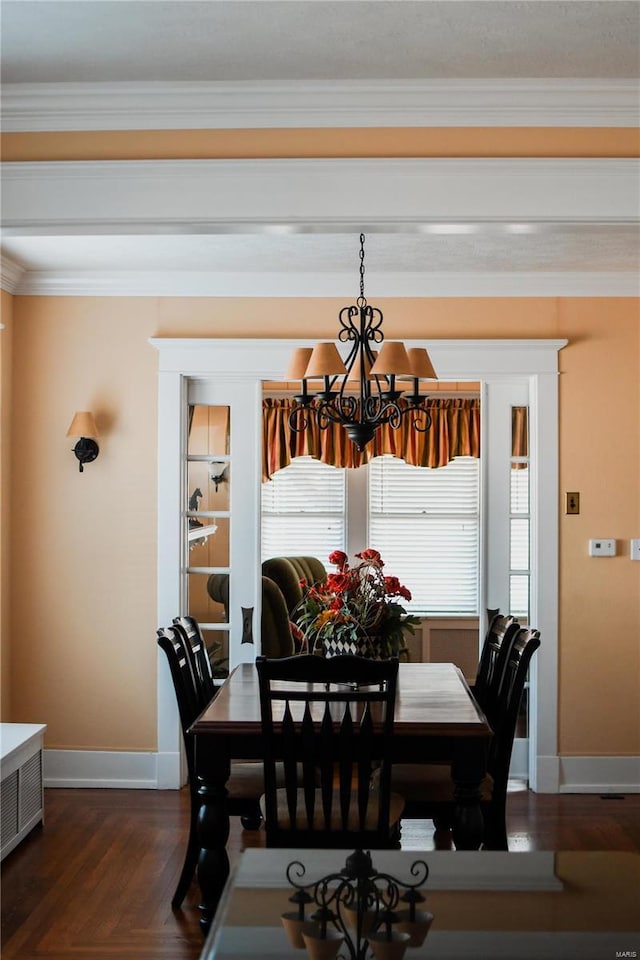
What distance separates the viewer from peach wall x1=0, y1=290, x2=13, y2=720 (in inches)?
190

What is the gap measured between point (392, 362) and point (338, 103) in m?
0.97

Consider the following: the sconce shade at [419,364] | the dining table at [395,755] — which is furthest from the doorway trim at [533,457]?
the dining table at [395,755]

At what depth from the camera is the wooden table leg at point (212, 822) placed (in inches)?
120

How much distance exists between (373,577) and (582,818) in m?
1.85

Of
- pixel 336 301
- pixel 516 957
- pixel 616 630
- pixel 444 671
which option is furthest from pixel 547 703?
pixel 516 957

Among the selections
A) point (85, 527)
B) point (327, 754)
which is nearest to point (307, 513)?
point (85, 527)

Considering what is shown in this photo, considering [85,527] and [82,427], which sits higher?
[82,427]

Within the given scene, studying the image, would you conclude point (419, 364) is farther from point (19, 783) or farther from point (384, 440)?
point (384, 440)

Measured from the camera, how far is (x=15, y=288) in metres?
4.96

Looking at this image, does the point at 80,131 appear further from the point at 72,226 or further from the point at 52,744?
the point at 52,744

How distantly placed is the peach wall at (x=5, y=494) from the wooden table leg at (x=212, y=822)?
7.11 ft

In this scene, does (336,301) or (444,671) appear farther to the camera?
(336,301)

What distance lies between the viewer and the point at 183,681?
3471 millimetres

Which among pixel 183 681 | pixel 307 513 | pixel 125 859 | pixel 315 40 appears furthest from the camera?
pixel 307 513
